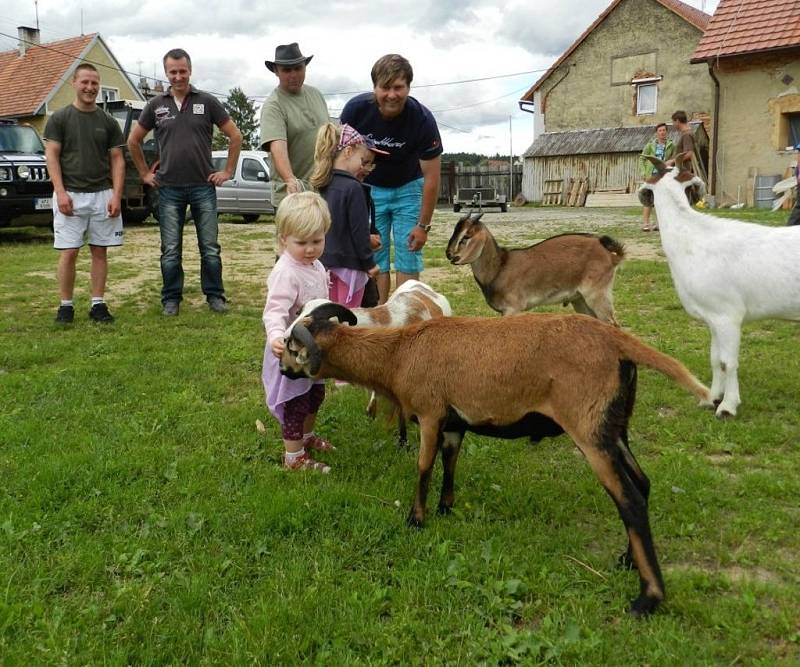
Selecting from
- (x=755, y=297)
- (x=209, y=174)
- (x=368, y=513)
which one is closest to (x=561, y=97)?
(x=209, y=174)

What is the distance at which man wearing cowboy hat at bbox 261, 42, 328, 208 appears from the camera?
5.48 meters

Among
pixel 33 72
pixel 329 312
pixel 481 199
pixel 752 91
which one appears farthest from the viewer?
pixel 33 72

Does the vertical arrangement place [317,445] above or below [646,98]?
below

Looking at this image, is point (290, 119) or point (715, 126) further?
point (715, 126)

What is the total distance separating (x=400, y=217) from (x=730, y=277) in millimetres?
2411

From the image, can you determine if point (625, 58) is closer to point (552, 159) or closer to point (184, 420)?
point (552, 159)

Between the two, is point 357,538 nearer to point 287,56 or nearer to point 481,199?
point 287,56

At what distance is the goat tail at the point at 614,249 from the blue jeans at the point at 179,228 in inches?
161

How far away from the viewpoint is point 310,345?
3.27 m

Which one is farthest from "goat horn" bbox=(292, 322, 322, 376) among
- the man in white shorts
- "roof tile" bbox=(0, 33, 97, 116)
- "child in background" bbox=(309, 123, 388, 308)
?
"roof tile" bbox=(0, 33, 97, 116)

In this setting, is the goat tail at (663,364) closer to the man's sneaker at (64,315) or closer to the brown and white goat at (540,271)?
the brown and white goat at (540,271)

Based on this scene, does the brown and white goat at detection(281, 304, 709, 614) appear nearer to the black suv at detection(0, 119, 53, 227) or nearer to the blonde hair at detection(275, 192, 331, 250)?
the blonde hair at detection(275, 192, 331, 250)

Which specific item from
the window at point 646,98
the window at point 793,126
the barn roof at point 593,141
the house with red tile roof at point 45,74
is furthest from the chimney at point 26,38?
the window at point 793,126

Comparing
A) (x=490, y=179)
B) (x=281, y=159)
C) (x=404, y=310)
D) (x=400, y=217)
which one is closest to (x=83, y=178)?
(x=281, y=159)
